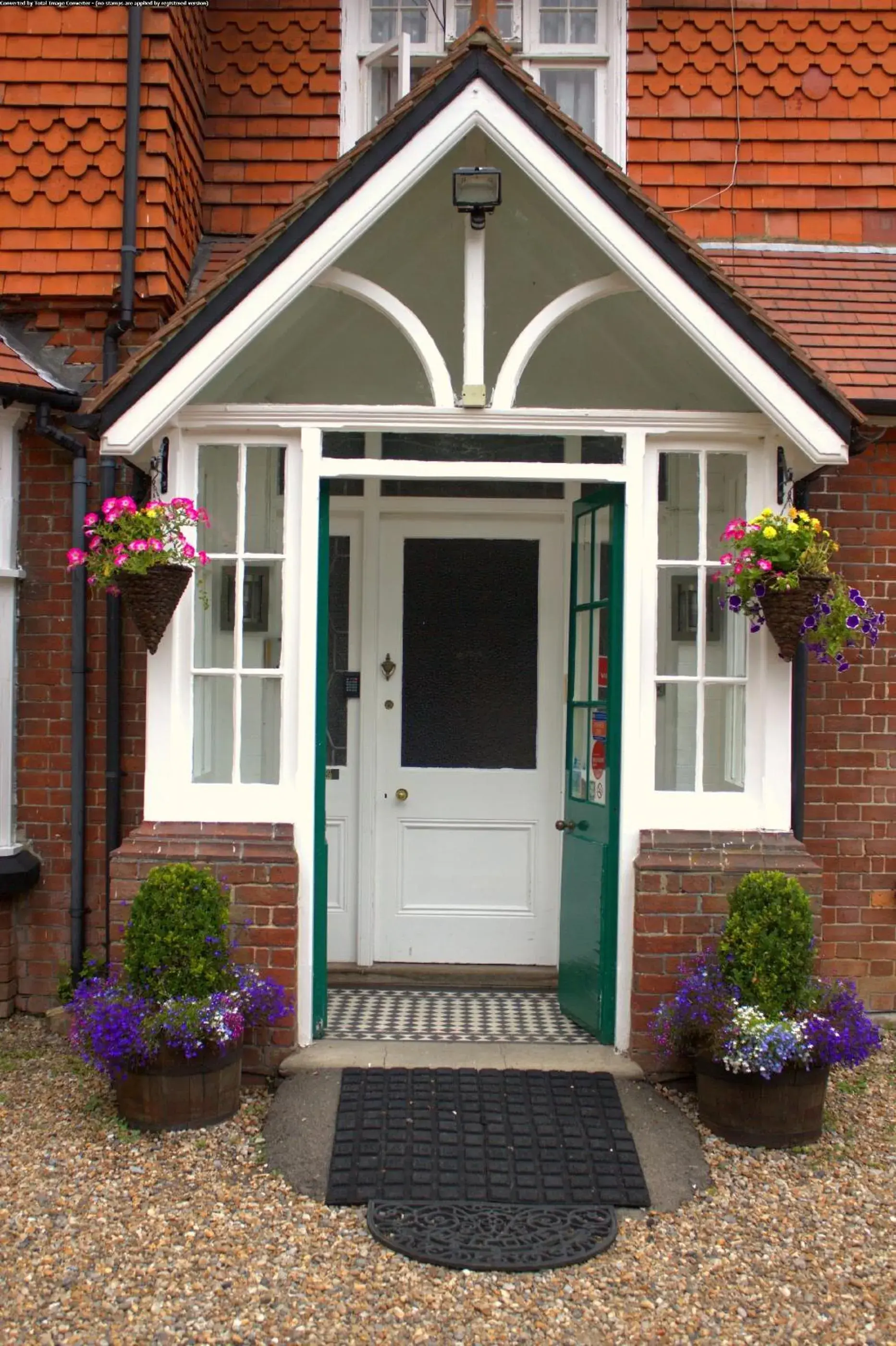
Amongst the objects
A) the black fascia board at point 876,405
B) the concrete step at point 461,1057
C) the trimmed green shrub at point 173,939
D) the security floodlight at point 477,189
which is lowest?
the concrete step at point 461,1057

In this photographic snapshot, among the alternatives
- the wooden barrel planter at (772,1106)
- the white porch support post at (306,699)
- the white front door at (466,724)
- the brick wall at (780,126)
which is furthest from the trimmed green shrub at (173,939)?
the brick wall at (780,126)

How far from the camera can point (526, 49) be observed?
6.88 metres

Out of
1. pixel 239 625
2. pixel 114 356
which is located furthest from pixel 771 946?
pixel 114 356

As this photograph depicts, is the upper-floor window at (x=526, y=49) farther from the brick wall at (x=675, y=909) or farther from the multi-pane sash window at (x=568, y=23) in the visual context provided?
the brick wall at (x=675, y=909)

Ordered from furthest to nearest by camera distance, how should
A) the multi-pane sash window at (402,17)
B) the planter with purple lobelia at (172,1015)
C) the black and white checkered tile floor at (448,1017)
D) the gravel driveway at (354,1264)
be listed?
the multi-pane sash window at (402,17) < the black and white checkered tile floor at (448,1017) < the planter with purple lobelia at (172,1015) < the gravel driveway at (354,1264)

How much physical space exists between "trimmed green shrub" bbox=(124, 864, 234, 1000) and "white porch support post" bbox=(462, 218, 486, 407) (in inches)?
92.1

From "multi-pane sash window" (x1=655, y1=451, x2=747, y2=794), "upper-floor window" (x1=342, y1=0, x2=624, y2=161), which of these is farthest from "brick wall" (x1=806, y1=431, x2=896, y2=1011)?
"upper-floor window" (x1=342, y1=0, x2=624, y2=161)

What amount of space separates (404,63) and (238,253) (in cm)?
158

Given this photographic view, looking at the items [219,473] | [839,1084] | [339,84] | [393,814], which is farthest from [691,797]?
[339,84]

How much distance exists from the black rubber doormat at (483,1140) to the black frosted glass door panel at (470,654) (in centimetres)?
191

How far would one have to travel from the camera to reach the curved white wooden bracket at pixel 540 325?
16.3 feet

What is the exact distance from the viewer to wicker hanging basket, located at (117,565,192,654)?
4742mm

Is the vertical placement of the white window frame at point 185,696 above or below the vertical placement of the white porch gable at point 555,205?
below

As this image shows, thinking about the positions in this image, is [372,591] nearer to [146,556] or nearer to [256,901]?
[146,556]
